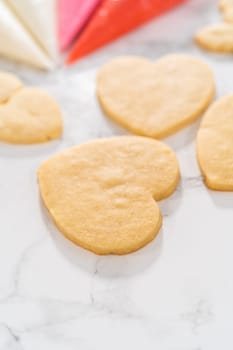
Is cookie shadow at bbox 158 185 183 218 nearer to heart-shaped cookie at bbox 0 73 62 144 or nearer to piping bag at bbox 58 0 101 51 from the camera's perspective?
heart-shaped cookie at bbox 0 73 62 144

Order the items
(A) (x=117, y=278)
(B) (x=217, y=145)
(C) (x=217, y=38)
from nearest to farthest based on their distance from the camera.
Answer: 1. (A) (x=117, y=278)
2. (B) (x=217, y=145)
3. (C) (x=217, y=38)

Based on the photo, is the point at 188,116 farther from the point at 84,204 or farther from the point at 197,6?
the point at 197,6

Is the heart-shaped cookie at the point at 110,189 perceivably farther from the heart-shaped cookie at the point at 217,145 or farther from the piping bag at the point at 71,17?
the piping bag at the point at 71,17

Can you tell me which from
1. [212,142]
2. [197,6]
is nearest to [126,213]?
[212,142]

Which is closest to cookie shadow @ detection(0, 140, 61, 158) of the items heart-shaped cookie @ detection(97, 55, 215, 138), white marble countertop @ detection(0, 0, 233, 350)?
white marble countertop @ detection(0, 0, 233, 350)

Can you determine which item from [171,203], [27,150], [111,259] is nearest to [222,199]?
[171,203]

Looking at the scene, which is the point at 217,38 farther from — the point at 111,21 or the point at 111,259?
the point at 111,259

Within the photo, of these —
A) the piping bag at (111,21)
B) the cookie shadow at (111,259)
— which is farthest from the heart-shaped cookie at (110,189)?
the piping bag at (111,21)
